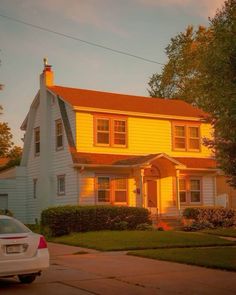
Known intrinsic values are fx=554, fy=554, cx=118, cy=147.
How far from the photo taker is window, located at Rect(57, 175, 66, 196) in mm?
30234

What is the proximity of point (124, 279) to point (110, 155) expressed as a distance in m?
17.5

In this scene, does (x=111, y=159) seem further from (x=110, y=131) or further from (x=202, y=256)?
(x=202, y=256)

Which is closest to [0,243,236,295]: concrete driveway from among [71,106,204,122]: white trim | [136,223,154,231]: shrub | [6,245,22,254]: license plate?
[6,245,22,254]: license plate

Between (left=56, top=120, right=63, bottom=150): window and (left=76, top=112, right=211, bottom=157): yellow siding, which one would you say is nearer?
(left=76, top=112, right=211, bottom=157): yellow siding

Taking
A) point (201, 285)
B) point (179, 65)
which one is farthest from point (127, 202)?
point (179, 65)

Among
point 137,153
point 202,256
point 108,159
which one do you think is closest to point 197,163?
point 137,153

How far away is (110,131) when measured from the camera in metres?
30.2

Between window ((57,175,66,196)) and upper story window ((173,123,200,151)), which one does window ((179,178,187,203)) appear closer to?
upper story window ((173,123,200,151))

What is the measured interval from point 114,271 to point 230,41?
639 centimetres

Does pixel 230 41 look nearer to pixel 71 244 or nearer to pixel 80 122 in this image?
pixel 71 244

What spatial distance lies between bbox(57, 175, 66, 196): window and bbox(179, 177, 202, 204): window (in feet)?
22.2

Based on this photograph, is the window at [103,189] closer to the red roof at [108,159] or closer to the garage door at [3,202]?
the red roof at [108,159]

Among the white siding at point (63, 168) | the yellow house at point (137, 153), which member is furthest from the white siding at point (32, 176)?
the yellow house at point (137, 153)

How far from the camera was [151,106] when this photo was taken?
3381cm
